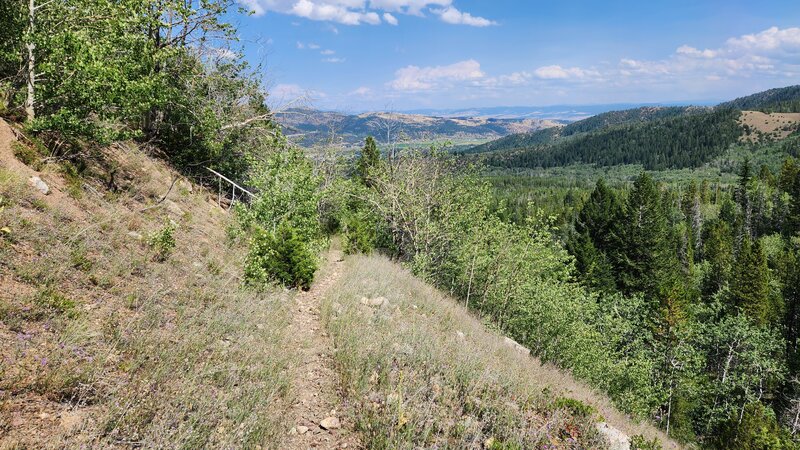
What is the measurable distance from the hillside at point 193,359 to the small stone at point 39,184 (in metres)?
0.09

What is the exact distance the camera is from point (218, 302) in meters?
7.65

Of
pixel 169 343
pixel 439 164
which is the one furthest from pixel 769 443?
pixel 169 343

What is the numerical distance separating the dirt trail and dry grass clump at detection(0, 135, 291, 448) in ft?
1.08

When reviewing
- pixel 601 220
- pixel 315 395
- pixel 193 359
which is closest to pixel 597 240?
pixel 601 220

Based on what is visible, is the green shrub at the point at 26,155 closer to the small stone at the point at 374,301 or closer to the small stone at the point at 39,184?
the small stone at the point at 39,184

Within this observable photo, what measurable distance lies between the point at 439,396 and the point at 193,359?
359cm

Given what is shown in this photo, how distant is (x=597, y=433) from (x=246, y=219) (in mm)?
A: 11273

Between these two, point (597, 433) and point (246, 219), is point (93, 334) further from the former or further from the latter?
point (246, 219)

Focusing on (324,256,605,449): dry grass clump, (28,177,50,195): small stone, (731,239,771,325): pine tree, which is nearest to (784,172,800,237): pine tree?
(731,239,771,325): pine tree

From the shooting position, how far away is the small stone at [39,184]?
797 centimetres

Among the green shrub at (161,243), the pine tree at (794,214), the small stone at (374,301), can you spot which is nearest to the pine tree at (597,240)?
the small stone at (374,301)

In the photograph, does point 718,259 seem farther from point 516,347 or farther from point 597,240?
point 516,347

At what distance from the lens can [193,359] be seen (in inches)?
213

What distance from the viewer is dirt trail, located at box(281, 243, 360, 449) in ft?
16.7
